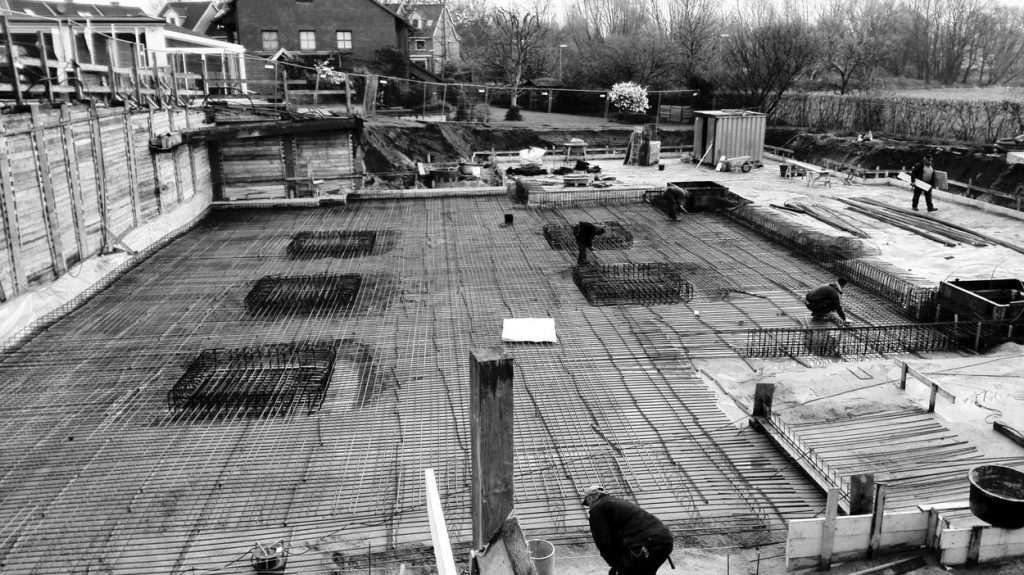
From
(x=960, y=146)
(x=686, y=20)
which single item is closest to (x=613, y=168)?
(x=960, y=146)

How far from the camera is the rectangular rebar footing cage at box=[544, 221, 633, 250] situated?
14.5m

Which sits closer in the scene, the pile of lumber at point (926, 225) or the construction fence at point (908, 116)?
the pile of lumber at point (926, 225)

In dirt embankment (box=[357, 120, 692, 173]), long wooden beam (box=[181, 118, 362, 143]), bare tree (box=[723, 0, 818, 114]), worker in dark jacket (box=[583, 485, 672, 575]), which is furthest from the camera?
bare tree (box=[723, 0, 818, 114])

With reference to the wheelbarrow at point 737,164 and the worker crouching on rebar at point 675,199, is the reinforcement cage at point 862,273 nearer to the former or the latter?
the worker crouching on rebar at point 675,199

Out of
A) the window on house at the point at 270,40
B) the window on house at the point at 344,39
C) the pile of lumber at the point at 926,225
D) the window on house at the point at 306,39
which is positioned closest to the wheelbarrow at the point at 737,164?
the pile of lumber at the point at 926,225

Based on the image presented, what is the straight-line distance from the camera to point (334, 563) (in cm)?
548

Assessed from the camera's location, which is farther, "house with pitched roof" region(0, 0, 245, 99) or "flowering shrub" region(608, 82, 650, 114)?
"flowering shrub" region(608, 82, 650, 114)

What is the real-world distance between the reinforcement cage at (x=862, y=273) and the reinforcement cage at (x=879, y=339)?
0.81 metres

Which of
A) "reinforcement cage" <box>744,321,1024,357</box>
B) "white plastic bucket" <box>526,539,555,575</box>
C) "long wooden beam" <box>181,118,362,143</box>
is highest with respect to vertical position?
"long wooden beam" <box>181,118,362,143</box>

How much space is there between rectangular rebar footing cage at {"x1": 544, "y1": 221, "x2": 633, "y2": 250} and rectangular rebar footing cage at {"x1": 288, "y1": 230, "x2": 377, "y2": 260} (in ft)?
11.0

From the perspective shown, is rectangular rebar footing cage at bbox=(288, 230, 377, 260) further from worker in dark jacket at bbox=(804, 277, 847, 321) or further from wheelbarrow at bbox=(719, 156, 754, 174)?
wheelbarrow at bbox=(719, 156, 754, 174)

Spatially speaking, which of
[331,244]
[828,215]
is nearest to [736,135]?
[828,215]

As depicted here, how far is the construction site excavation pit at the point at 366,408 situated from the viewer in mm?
5934

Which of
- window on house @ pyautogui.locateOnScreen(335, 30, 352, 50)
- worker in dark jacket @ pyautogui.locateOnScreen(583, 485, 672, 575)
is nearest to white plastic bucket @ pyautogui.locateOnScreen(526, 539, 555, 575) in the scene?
worker in dark jacket @ pyautogui.locateOnScreen(583, 485, 672, 575)
